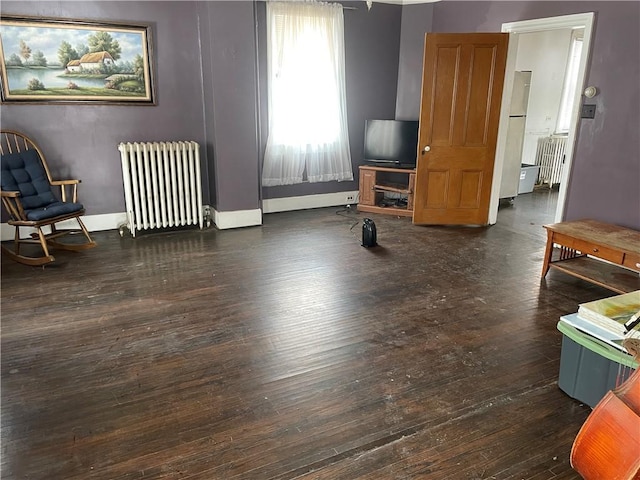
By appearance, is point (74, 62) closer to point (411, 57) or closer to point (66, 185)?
point (66, 185)

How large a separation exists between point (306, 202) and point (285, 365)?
370 cm

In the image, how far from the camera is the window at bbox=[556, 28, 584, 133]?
740 centimetres

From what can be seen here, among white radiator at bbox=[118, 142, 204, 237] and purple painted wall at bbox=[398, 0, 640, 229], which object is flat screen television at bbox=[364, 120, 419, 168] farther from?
white radiator at bbox=[118, 142, 204, 237]

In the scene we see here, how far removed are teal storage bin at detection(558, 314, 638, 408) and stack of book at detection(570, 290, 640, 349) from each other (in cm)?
3

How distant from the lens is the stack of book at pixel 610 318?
83.2 inches

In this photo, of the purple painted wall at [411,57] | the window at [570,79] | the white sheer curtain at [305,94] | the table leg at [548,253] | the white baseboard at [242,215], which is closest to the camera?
the table leg at [548,253]

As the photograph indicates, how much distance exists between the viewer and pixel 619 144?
13.2 ft

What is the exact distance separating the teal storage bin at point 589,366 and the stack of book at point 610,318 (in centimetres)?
3

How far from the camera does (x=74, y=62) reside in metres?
4.54

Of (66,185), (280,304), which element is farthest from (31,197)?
(280,304)

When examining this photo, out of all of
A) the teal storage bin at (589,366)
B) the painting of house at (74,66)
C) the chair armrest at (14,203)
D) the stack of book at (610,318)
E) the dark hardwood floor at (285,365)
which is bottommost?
the dark hardwood floor at (285,365)

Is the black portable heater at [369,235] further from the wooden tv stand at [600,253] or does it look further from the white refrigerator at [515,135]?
the white refrigerator at [515,135]

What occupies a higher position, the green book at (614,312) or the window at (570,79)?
the window at (570,79)

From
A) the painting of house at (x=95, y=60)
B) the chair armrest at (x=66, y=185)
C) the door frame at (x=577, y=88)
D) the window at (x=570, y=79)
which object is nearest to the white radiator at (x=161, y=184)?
the chair armrest at (x=66, y=185)
